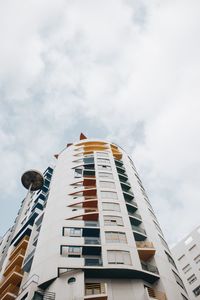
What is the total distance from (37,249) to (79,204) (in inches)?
278

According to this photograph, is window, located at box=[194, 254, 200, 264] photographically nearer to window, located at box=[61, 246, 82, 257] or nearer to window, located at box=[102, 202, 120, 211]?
window, located at box=[102, 202, 120, 211]

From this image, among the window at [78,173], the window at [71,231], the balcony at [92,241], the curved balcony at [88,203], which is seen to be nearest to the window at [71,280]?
the balcony at [92,241]

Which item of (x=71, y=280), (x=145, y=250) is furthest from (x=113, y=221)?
(x=71, y=280)

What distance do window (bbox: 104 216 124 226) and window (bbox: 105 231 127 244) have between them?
5.04 ft

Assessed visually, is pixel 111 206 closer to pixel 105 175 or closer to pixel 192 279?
pixel 105 175

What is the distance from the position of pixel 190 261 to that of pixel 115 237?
31.9 metres

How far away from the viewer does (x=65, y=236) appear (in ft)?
91.5

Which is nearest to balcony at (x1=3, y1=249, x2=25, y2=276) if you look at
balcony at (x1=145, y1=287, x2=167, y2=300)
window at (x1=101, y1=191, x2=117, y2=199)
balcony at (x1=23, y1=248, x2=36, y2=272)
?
balcony at (x1=23, y1=248, x2=36, y2=272)

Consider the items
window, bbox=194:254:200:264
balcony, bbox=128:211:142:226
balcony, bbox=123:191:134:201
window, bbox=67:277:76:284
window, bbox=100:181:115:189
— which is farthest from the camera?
window, bbox=194:254:200:264

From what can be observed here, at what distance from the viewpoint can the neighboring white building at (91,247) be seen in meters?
23.2

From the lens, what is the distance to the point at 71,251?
26391mm

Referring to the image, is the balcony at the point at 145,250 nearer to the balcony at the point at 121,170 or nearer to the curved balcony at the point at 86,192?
the curved balcony at the point at 86,192

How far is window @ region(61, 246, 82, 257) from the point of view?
26.0 metres

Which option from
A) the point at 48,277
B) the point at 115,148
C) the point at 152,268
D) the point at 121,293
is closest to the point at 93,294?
the point at 121,293
